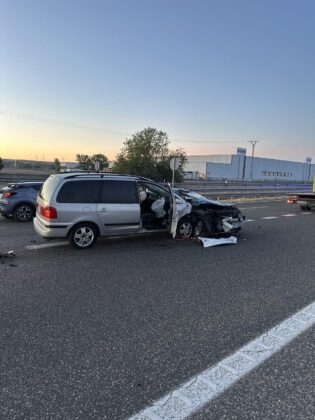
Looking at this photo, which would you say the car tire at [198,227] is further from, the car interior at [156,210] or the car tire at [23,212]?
the car tire at [23,212]

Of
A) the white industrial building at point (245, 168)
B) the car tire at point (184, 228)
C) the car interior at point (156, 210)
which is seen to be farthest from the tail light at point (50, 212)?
the white industrial building at point (245, 168)

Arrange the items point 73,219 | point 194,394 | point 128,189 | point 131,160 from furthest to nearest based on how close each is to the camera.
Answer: point 131,160 < point 128,189 < point 73,219 < point 194,394

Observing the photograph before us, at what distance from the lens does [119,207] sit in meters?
8.04

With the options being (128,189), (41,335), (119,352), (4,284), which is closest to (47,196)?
(128,189)

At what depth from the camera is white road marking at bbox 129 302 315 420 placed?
2559 mm

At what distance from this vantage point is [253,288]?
5.37 m

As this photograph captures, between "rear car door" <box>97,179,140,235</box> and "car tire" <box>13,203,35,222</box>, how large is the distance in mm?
5360

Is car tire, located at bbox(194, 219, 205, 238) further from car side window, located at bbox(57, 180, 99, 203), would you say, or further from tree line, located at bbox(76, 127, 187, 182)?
tree line, located at bbox(76, 127, 187, 182)

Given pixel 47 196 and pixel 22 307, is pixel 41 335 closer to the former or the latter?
pixel 22 307

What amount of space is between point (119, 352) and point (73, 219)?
4503 mm

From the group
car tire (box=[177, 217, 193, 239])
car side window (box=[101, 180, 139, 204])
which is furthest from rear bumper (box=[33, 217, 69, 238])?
car tire (box=[177, 217, 193, 239])

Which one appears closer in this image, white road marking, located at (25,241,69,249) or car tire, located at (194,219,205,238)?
white road marking, located at (25,241,69,249)

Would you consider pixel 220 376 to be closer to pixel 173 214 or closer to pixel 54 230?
pixel 54 230

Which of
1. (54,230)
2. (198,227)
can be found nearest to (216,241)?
(198,227)
